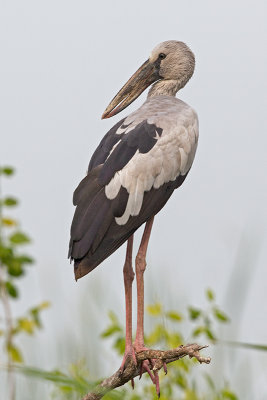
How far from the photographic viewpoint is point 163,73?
667 cm

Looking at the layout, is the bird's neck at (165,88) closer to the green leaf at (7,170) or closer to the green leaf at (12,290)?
the green leaf at (7,170)

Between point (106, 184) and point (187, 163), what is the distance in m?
0.78

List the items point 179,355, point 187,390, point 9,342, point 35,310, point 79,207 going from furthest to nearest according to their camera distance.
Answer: point 35,310 → point 9,342 → point 187,390 → point 79,207 → point 179,355

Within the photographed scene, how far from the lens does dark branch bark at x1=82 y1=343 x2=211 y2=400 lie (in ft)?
13.2

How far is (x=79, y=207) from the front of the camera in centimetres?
506

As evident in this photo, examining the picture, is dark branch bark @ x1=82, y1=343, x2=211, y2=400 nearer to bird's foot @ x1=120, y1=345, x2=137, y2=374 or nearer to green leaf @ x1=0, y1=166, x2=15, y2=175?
bird's foot @ x1=120, y1=345, x2=137, y2=374

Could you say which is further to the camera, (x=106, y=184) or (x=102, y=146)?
(x=102, y=146)

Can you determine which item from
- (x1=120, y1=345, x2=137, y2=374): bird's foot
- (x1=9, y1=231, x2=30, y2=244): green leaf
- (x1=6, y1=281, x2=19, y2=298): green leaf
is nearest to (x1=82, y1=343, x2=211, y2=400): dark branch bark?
(x1=120, y1=345, x2=137, y2=374): bird's foot

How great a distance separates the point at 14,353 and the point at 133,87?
7.33 feet

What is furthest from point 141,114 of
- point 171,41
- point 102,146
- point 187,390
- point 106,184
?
point 187,390

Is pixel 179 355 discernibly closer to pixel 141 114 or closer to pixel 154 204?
pixel 154 204

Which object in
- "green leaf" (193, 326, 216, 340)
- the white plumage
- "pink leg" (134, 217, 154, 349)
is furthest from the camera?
"green leaf" (193, 326, 216, 340)

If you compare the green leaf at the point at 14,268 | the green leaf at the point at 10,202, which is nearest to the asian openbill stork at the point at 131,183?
the green leaf at the point at 14,268

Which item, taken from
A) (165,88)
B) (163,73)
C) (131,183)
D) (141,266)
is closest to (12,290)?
(141,266)
